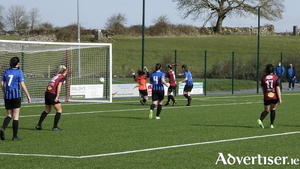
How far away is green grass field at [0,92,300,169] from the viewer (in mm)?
9836

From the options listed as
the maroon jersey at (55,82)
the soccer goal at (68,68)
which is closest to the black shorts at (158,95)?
the maroon jersey at (55,82)

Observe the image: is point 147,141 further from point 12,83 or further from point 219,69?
point 219,69

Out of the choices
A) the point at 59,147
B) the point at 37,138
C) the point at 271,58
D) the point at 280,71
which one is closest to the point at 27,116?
the point at 37,138

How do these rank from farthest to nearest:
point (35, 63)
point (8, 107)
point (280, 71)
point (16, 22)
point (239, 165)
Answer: point (16, 22), point (280, 71), point (35, 63), point (8, 107), point (239, 165)

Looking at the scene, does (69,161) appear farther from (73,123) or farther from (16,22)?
(16,22)

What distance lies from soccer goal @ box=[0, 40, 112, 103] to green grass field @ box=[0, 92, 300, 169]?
238 inches

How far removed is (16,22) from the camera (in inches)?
2933

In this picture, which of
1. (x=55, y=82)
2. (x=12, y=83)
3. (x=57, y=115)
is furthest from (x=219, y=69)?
(x=12, y=83)

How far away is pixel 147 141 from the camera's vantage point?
40.6ft

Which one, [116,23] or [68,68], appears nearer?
[68,68]

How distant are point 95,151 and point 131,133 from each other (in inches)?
116

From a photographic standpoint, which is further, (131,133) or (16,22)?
(16,22)

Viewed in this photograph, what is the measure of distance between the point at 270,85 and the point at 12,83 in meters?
6.29

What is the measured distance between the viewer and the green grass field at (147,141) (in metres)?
9.84
